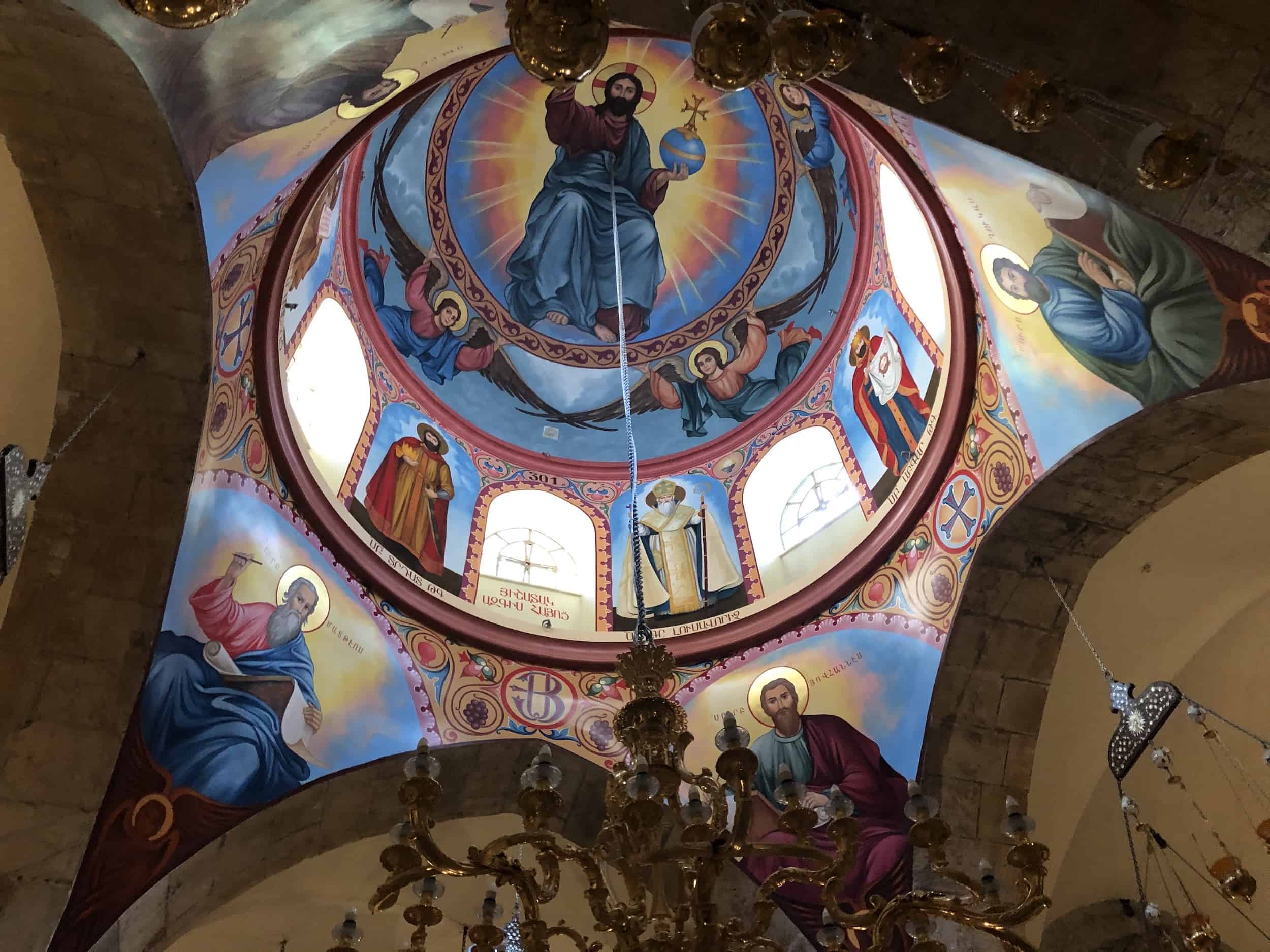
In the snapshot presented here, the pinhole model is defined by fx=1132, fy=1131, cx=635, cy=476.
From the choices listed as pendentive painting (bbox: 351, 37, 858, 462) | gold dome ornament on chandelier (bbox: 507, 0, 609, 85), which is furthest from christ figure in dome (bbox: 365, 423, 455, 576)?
gold dome ornament on chandelier (bbox: 507, 0, 609, 85)

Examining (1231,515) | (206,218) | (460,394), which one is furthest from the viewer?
(460,394)

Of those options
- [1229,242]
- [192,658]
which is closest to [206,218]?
[192,658]

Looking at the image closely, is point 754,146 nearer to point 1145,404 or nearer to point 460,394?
point 460,394

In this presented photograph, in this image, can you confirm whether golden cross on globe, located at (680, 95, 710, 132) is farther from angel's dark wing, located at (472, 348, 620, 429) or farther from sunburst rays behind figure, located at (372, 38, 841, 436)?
angel's dark wing, located at (472, 348, 620, 429)

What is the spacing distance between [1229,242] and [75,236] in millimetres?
5480

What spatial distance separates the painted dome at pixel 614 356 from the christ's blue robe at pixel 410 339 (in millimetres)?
21

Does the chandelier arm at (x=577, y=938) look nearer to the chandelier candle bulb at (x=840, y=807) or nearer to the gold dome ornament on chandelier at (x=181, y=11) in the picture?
the chandelier candle bulb at (x=840, y=807)

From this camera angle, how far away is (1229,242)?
15.8 ft

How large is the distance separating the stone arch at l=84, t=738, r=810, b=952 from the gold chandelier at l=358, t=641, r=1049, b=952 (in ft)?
8.15

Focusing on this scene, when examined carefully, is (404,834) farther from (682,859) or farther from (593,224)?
(593,224)

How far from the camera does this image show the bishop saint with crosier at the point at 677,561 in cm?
974

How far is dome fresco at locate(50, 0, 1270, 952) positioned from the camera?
20.8 ft

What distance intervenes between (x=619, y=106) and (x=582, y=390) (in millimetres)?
2671

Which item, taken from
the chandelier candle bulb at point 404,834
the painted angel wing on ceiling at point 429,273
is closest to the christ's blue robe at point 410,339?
the painted angel wing on ceiling at point 429,273
